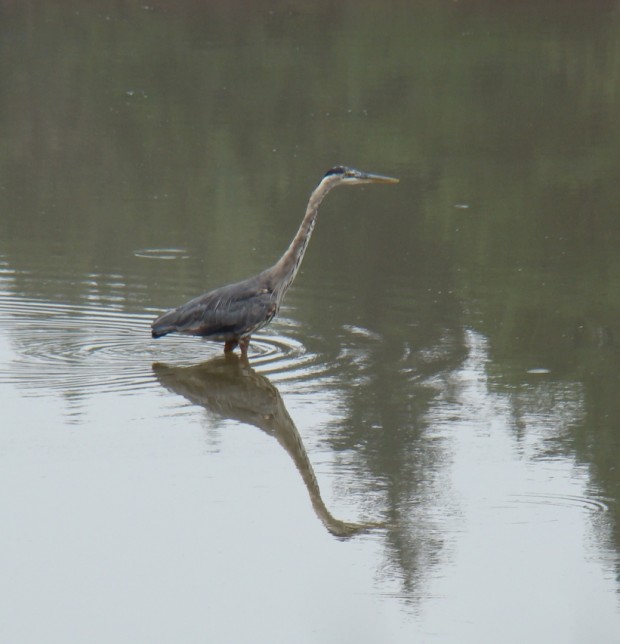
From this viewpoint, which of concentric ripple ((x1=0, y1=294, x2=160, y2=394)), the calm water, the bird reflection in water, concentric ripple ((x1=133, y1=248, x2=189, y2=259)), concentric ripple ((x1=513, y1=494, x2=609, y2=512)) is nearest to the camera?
the calm water

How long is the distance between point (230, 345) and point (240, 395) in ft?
3.09

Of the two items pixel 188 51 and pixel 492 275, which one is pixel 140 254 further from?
pixel 188 51

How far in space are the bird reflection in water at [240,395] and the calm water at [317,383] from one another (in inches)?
1.0

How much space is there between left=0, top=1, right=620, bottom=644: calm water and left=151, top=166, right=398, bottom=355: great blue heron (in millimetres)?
192

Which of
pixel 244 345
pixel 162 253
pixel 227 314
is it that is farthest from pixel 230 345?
pixel 162 253

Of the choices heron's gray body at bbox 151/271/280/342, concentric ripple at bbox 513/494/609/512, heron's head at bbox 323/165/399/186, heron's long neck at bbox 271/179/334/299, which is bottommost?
concentric ripple at bbox 513/494/609/512

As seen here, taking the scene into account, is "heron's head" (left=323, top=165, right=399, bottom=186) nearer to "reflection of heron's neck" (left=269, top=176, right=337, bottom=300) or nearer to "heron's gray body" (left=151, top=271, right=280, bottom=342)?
"reflection of heron's neck" (left=269, top=176, right=337, bottom=300)

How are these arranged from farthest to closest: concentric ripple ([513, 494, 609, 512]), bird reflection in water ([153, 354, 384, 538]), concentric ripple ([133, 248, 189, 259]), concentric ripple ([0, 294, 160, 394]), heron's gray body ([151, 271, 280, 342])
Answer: concentric ripple ([133, 248, 189, 259]), heron's gray body ([151, 271, 280, 342]), concentric ripple ([0, 294, 160, 394]), bird reflection in water ([153, 354, 384, 538]), concentric ripple ([513, 494, 609, 512])

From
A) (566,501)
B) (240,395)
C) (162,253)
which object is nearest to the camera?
(566,501)

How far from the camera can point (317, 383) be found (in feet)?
28.9

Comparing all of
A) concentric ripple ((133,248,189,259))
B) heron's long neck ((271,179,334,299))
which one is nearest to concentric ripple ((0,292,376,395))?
heron's long neck ((271,179,334,299))

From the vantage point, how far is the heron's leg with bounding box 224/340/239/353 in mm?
9570

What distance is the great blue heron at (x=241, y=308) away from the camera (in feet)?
30.9

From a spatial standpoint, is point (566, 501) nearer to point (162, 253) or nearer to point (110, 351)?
point (110, 351)
